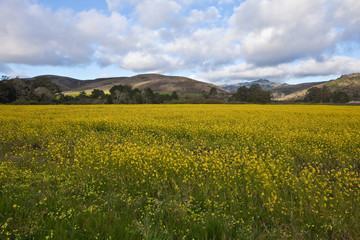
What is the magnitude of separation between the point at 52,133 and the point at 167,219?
28.2ft

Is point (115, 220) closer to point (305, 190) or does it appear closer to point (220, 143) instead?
point (305, 190)

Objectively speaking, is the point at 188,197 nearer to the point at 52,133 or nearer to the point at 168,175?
the point at 168,175

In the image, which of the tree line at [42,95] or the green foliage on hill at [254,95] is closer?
the tree line at [42,95]

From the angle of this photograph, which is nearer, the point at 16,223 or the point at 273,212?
the point at 16,223

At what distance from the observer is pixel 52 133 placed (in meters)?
9.30

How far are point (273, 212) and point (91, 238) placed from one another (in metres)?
2.92

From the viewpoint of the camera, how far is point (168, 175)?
4609 mm

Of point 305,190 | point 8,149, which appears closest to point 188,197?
point 305,190

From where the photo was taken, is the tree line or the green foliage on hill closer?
the tree line

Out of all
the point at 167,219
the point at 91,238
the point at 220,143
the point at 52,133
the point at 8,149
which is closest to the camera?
the point at 91,238

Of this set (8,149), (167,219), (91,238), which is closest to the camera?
(91,238)

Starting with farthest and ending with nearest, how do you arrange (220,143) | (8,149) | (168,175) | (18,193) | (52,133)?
(52,133) → (220,143) → (8,149) → (168,175) → (18,193)

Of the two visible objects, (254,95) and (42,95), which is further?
(254,95)

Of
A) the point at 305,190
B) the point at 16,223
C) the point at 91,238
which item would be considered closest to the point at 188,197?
the point at 91,238
